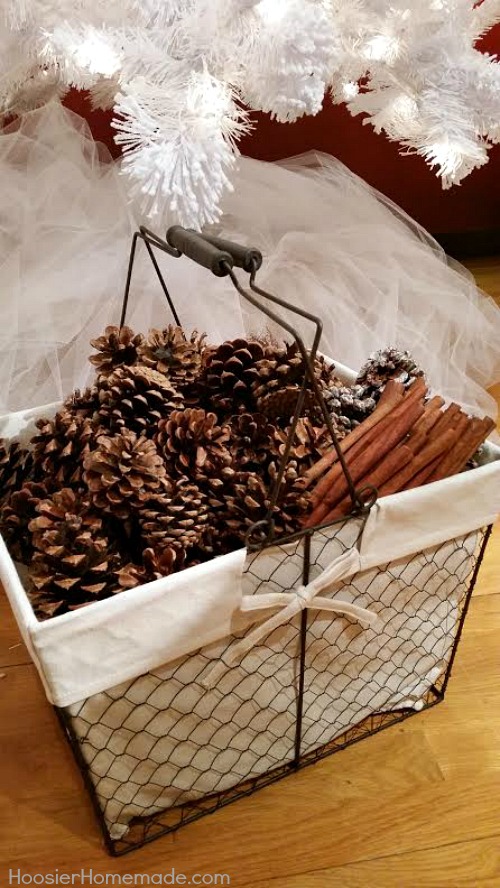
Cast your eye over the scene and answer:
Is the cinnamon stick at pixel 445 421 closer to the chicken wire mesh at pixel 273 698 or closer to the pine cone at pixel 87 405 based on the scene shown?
the chicken wire mesh at pixel 273 698

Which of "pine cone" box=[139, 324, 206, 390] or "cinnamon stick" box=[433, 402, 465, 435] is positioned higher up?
"pine cone" box=[139, 324, 206, 390]

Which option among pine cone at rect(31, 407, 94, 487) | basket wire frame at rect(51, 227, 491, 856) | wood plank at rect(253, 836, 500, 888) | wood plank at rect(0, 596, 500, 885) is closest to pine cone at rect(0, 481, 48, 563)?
pine cone at rect(31, 407, 94, 487)

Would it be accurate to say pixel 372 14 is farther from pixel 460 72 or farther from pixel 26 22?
pixel 26 22

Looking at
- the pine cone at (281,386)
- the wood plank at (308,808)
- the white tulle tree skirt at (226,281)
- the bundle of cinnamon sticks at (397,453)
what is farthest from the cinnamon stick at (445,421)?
the white tulle tree skirt at (226,281)

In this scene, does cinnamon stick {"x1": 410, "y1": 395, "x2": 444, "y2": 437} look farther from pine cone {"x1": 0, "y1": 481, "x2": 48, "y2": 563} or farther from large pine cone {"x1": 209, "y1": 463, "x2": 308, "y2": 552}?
pine cone {"x1": 0, "y1": 481, "x2": 48, "y2": 563}

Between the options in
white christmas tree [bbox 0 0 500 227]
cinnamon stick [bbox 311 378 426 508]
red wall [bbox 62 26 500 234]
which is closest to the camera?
cinnamon stick [bbox 311 378 426 508]

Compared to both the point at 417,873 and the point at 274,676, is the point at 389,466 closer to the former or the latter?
the point at 274,676

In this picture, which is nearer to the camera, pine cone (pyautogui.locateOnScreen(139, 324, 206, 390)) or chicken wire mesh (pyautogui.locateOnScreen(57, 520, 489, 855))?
chicken wire mesh (pyautogui.locateOnScreen(57, 520, 489, 855))

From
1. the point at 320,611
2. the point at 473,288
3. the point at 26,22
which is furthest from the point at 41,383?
the point at 473,288

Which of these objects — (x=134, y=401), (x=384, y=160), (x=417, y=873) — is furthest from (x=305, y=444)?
(x=384, y=160)
